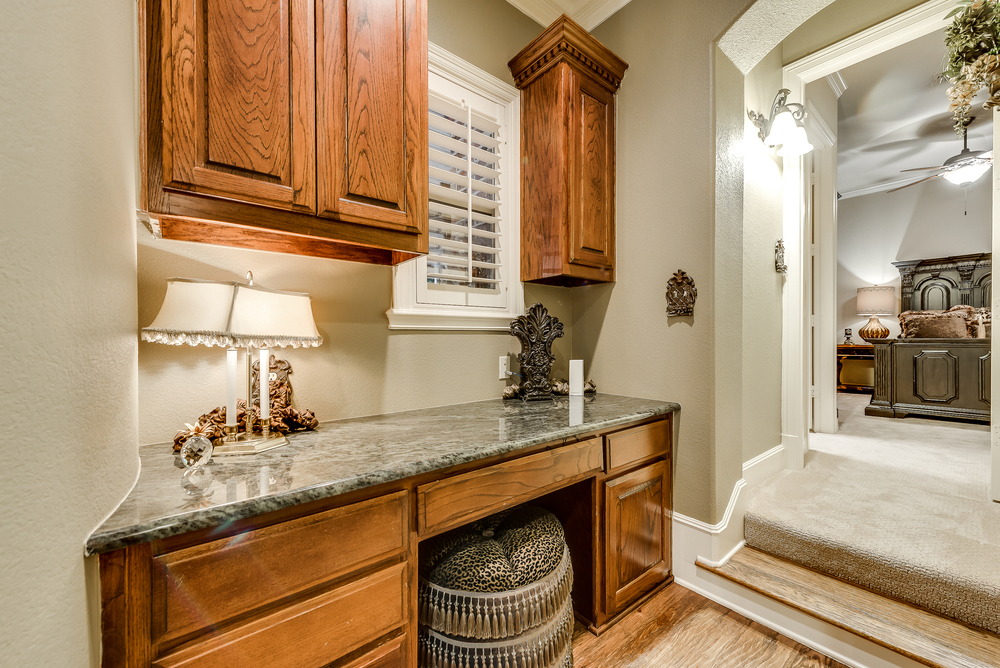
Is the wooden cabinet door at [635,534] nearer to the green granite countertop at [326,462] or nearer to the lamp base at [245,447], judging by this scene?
the green granite countertop at [326,462]

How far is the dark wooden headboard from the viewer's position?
5.83 meters

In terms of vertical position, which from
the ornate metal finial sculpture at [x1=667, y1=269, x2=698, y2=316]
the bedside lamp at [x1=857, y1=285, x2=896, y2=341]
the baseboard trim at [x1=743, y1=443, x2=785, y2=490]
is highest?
the bedside lamp at [x1=857, y1=285, x2=896, y2=341]

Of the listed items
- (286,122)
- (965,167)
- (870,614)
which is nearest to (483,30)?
(286,122)

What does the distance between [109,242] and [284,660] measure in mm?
942

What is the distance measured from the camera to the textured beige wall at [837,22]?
7.32 feet

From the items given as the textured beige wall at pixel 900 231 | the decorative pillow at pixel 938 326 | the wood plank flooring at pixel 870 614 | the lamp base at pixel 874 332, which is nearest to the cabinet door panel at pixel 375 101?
the wood plank flooring at pixel 870 614

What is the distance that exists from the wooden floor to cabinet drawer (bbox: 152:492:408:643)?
1.04 metres

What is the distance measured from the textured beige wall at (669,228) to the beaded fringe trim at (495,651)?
3.33 feet

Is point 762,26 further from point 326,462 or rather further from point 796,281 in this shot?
point 326,462

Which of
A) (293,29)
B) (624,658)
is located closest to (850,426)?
(624,658)

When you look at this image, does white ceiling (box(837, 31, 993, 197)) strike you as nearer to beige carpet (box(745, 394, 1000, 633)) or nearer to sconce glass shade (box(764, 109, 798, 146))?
sconce glass shade (box(764, 109, 798, 146))

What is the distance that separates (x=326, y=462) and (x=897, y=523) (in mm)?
2443

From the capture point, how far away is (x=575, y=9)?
2297 millimetres

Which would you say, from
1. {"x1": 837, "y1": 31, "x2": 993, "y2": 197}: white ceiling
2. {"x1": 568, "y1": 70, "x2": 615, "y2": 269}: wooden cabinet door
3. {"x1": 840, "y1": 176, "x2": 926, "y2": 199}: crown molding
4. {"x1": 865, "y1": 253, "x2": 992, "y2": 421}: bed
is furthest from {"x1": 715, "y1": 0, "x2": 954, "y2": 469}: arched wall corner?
{"x1": 840, "y1": 176, "x2": 926, "y2": 199}: crown molding
